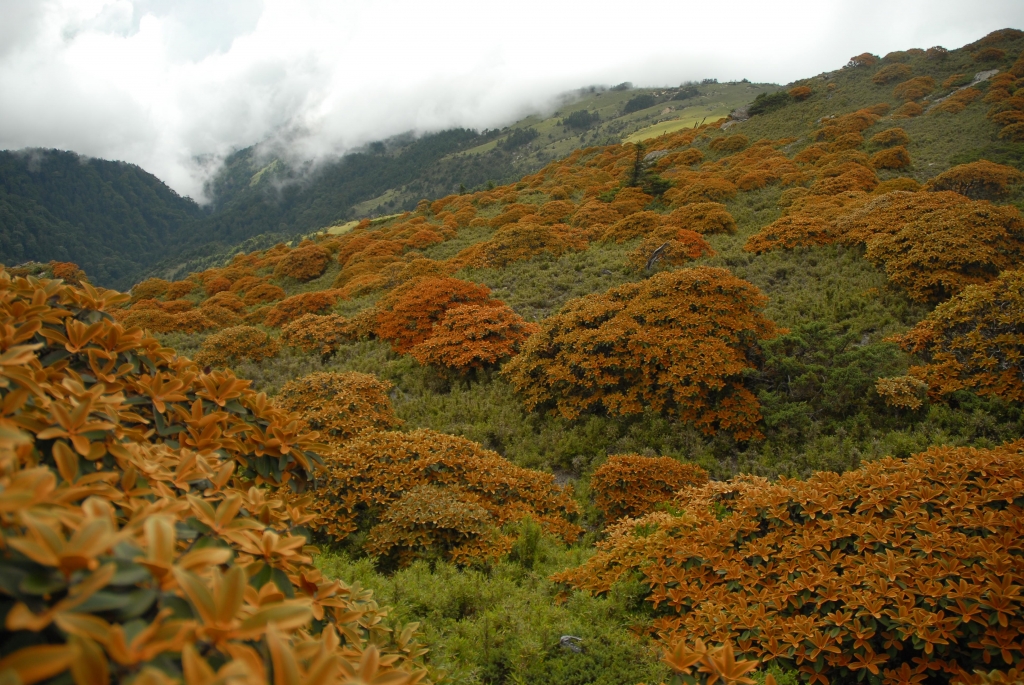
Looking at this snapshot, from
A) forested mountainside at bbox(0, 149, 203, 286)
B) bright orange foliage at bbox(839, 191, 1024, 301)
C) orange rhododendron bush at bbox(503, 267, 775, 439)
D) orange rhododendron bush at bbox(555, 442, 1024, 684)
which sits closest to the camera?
orange rhododendron bush at bbox(555, 442, 1024, 684)

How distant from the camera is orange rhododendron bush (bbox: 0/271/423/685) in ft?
2.93

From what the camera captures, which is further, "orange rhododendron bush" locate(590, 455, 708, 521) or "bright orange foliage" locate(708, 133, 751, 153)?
"bright orange foliage" locate(708, 133, 751, 153)

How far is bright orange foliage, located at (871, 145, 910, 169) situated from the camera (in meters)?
22.6

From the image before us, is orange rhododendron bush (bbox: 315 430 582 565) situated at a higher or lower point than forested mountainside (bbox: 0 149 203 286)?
lower

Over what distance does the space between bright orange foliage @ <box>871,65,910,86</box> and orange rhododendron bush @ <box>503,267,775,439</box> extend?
4067cm

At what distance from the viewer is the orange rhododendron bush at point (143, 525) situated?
892 mm

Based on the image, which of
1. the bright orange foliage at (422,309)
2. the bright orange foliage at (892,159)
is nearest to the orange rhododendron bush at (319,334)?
the bright orange foliage at (422,309)

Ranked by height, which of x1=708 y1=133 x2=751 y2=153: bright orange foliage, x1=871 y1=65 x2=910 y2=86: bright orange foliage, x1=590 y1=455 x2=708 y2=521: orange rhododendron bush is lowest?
x1=590 y1=455 x2=708 y2=521: orange rhododendron bush

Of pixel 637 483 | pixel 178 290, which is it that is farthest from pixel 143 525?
pixel 178 290

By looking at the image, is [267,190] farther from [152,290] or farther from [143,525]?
[143,525]

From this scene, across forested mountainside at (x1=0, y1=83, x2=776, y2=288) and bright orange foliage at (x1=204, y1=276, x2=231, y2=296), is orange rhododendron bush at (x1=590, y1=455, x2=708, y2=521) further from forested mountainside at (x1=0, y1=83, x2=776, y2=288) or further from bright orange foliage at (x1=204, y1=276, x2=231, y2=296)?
forested mountainside at (x1=0, y1=83, x2=776, y2=288)

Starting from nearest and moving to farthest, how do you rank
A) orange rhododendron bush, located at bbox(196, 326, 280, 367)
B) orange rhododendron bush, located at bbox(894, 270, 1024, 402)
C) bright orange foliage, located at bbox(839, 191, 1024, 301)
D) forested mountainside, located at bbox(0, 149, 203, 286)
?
orange rhododendron bush, located at bbox(894, 270, 1024, 402) → bright orange foliage, located at bbox(839, 191, 1024, 301) → orange rhododendron bush, located at bbox(196, 326, 280, 367) → forested mountainside, located at bbox(0, 149, 203, 286)

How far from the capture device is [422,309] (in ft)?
43.3

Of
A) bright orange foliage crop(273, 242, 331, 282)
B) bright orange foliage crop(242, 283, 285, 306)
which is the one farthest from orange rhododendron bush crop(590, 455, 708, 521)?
bright orange foliage crop(273, 242, 331, 282)
